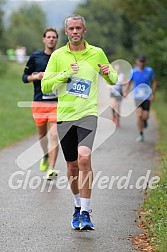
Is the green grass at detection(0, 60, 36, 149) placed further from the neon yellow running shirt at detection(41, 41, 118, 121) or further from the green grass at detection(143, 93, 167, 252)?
the neon yellow running shirt at detection(41, 41, 118, 121)

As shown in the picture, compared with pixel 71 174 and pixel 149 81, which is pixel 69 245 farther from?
pixel 149 81

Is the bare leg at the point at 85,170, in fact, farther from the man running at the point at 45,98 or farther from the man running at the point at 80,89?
the man running at the point at 45,98

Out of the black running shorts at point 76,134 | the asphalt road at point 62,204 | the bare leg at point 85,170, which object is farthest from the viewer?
the black running shorts at point 76,134

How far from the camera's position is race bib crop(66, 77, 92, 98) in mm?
8086

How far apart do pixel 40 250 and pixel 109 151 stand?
9.16 m

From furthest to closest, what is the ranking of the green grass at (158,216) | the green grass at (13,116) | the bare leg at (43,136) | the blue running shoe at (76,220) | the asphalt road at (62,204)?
1. the green grass at (13,116)
2. the bare leg at (43,136)
3. the blue running shoe at (76,220)
4. the asphalt road at (62,204)
5. the green grass at (158,216)

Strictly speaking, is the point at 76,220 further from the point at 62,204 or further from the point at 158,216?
the point at 62,204

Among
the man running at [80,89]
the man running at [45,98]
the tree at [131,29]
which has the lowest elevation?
the tree at [131,29]

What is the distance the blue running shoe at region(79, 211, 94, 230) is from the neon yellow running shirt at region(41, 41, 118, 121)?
1.04m

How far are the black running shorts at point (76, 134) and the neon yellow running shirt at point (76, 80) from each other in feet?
0.21

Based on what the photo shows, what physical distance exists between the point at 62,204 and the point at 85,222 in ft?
5.75

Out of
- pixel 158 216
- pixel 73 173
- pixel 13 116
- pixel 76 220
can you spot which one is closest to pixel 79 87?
pixel 73 173

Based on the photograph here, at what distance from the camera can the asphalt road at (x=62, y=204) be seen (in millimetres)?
7629

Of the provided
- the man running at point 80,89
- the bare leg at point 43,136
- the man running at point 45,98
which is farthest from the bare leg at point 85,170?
the bare leg at point 43,136
